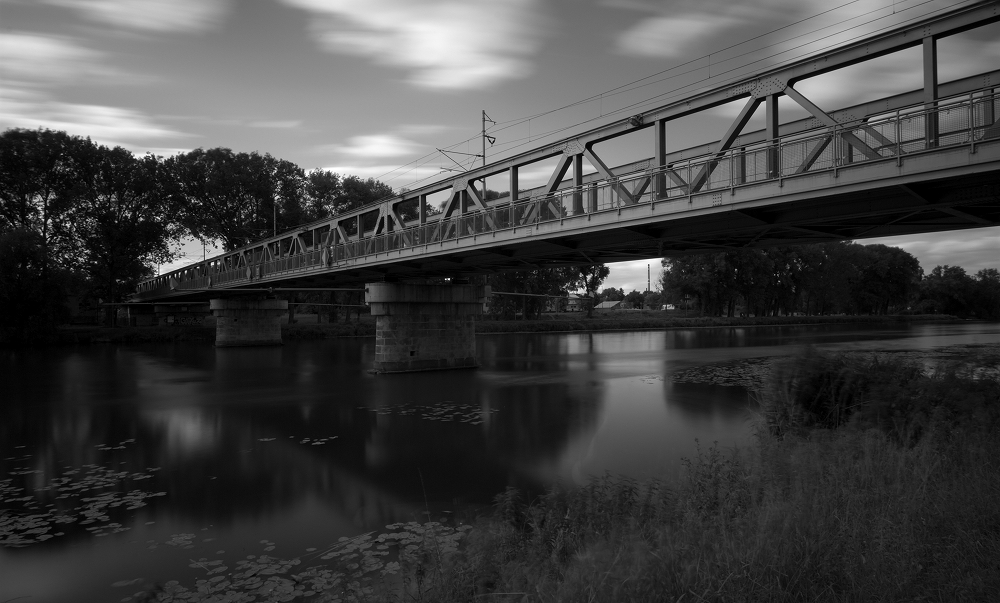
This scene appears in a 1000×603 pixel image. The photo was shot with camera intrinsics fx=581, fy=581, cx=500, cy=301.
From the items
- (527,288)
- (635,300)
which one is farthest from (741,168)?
(635,300)

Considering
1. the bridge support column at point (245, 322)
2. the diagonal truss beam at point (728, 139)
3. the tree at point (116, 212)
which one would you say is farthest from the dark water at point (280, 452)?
the tree at point (116, 212)

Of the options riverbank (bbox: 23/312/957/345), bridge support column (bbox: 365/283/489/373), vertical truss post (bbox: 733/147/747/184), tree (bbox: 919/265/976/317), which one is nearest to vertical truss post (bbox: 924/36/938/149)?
vertical truss post (bbox: 733/147/747/184)

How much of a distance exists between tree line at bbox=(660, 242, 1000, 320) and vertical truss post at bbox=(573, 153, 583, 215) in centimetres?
4985

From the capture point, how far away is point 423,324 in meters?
30.5

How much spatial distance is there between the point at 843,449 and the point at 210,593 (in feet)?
28.5

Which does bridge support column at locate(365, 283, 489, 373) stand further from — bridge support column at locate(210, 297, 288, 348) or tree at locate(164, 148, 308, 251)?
tree at locate(164, 148, 308, 251)

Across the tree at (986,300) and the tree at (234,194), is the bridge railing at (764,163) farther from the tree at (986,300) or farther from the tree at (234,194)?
the tree at (986,300)

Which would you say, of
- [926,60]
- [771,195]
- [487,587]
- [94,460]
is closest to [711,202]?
[771,195]

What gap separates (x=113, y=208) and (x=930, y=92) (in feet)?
225

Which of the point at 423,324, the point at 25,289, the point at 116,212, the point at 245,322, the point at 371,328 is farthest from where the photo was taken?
the point at 371,328

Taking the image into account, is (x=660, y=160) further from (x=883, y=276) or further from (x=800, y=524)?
(x=883, y=276)

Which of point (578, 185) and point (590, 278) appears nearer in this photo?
point (578, 185)

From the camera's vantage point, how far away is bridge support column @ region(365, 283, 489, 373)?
96.6 feet

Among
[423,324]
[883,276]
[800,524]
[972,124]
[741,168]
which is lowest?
[800,524]
